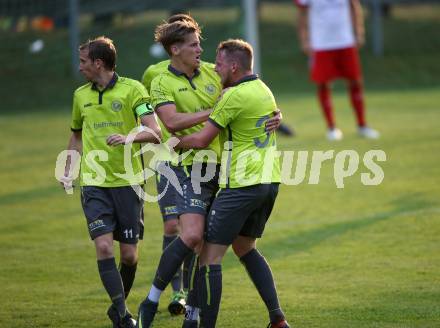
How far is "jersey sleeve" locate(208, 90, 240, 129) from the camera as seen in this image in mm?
5781

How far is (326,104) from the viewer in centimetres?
1495

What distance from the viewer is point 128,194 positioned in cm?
641

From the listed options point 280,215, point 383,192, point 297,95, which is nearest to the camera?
point 280,215

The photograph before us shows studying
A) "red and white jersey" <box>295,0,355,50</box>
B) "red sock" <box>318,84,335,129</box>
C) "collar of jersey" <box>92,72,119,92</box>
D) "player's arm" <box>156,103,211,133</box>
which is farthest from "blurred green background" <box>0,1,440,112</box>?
"player's arm" <box>156,103,211,133</box>

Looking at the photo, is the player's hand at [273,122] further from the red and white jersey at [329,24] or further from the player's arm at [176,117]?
the red and white jersey at [329,24]

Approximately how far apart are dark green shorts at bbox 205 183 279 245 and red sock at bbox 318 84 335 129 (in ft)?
29.8

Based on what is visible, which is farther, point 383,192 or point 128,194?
point 383,192

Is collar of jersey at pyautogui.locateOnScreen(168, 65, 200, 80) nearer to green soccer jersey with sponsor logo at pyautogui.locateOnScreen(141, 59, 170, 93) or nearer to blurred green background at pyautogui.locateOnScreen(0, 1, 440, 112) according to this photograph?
green soccer jersey with sponsor logo at pyautogui.locateOnScreen(141, 59, 170, 93)

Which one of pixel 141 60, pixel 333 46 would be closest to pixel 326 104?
pixel 333 46

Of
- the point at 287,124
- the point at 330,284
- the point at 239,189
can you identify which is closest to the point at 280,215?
the point at 330,284

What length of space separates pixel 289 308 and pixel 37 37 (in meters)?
16.6

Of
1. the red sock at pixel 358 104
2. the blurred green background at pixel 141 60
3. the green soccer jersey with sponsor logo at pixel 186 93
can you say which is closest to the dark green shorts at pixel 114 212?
the green soccer jersey with sponsor logo at pixel 186 93

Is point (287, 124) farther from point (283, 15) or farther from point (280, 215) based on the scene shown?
point (283, 15)

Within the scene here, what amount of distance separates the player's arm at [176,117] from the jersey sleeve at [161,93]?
0.03m
